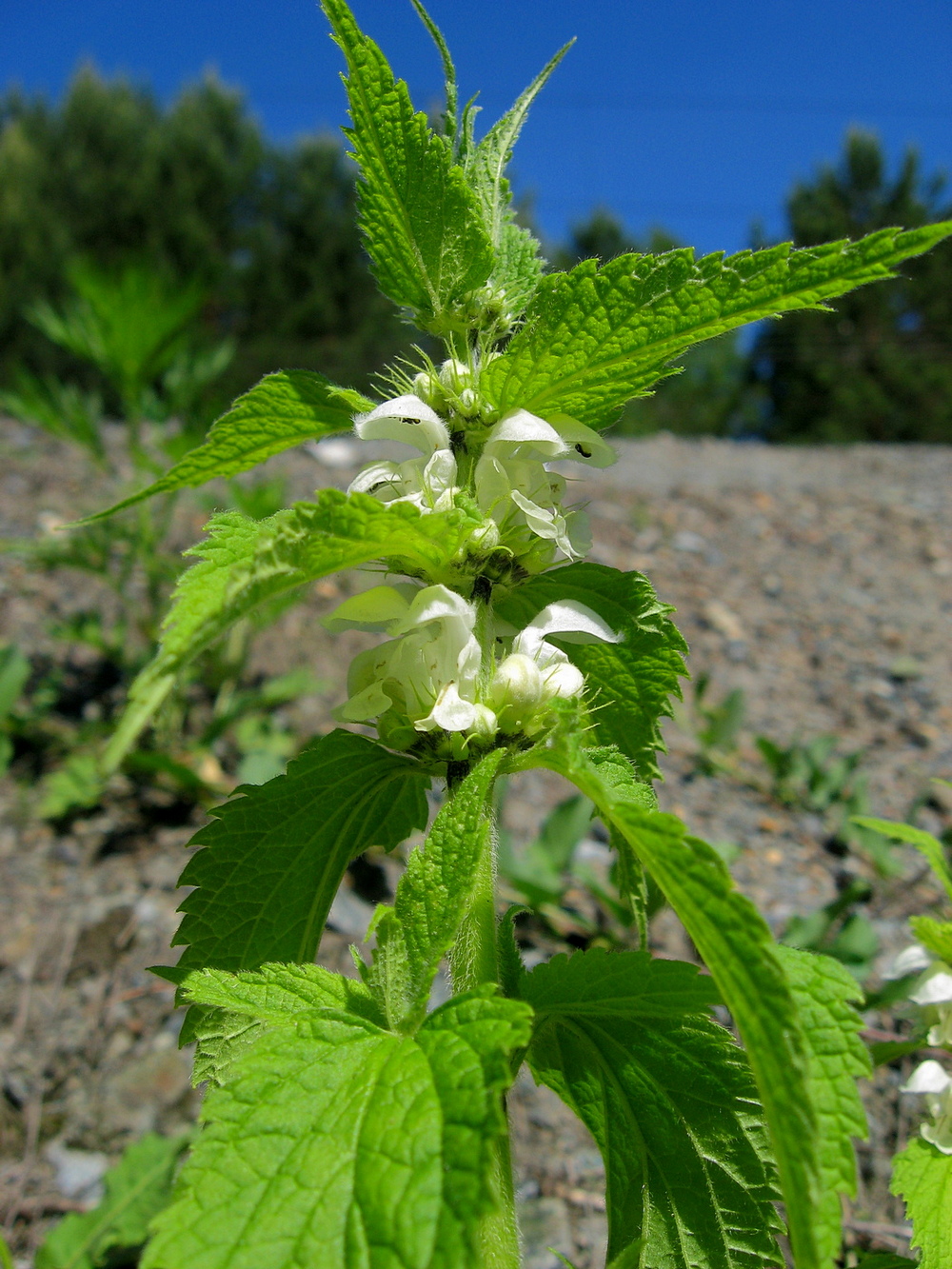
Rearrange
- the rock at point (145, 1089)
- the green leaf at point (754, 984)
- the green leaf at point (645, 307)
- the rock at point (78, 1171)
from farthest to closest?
the rock at point (145, 1089), the rock at point (78, 1171), the green leaf at point (645, 307), the green leaf at point (754, 984)

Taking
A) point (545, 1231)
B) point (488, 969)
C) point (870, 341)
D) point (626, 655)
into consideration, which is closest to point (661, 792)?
point (545, 1231)

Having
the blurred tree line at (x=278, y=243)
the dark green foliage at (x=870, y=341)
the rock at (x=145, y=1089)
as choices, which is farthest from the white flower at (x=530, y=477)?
the dark green foliage at (x=870, y=341)

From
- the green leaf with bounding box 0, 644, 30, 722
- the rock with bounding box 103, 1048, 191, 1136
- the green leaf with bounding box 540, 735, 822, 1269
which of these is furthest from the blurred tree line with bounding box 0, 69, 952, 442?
the green leaf with bounding box 540, 735, 822, 1269

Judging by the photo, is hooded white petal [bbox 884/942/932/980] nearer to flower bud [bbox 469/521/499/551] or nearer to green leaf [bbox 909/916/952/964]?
green leaf [bbox 909/916/952/964]

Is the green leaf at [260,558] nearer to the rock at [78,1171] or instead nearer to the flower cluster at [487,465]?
the flower cluster at [487,465]

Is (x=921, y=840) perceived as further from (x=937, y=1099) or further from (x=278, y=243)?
(x=278, y=243)

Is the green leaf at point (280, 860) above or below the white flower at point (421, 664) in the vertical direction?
below
